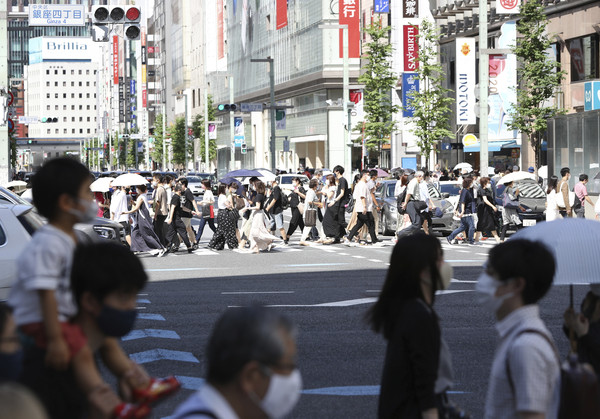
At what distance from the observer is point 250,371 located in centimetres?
284

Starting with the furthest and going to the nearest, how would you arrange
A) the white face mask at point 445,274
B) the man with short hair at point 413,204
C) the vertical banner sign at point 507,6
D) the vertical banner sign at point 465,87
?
the vertical banner sign at point 465,87 → the vertical banner sign at point 507,6 → the man with short hair at point 413,204 → the white face mask at point 445,274

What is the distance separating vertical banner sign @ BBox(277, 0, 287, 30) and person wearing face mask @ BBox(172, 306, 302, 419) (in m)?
93.0

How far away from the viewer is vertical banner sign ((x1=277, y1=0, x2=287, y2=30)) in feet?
312

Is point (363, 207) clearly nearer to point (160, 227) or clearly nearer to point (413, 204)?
point (413, 204)

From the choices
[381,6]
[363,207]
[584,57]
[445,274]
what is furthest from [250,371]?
[381,6]

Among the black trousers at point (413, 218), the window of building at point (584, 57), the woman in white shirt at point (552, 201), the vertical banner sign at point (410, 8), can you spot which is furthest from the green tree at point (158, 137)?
the woman in white shirt at point (552, 201)

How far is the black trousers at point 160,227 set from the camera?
91.8 ft

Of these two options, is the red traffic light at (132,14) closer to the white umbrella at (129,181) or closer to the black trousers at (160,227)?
the white umbrella at (129,181)

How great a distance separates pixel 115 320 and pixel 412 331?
1.31m

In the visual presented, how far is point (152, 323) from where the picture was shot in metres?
13.5

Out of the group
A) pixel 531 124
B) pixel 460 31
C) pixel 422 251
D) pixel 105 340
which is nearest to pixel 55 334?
pixel 105 340

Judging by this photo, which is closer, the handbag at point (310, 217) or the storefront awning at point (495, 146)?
the handbag at point (310, 217)

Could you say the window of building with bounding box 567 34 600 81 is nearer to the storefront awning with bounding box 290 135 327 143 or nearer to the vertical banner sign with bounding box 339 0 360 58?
the vertical banner sign with bounding box 339 0 360 58

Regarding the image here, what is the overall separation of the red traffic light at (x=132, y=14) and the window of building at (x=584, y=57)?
3185 centimetres
